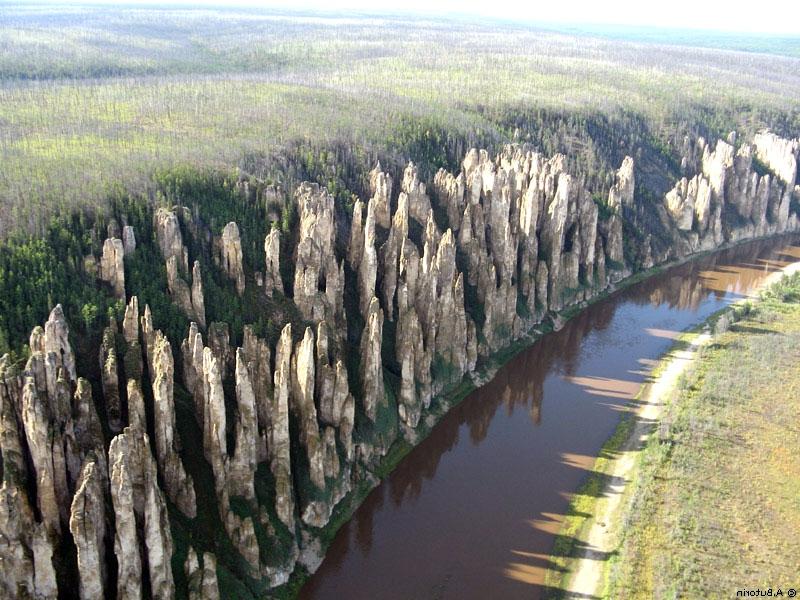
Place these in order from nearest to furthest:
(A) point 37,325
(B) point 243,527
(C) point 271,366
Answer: (B) point 243,527
(A) point 37,325
(C) point 271,366

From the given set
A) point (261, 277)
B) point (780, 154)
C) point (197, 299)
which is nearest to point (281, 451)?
point (197, 299)

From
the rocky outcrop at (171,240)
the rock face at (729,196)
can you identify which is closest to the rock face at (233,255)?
the rocky outcrop at (171,240)

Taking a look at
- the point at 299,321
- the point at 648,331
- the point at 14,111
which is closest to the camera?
the point at 299,321

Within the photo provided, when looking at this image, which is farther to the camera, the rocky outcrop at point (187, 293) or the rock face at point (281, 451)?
the rocky outcrop at point (187, 293)

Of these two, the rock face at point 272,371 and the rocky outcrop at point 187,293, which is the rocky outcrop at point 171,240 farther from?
the rocky outcrop at point 187,293

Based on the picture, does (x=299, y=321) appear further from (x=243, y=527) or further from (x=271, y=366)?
(x=243, y=527)

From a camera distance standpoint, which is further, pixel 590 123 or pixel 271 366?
pixel 590 123

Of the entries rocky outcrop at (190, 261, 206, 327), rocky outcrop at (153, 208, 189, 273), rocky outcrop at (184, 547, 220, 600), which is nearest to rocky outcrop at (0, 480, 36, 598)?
rocky outcrop at (184, 547, 220, 600)

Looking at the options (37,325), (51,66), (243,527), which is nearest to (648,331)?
(243,527)
